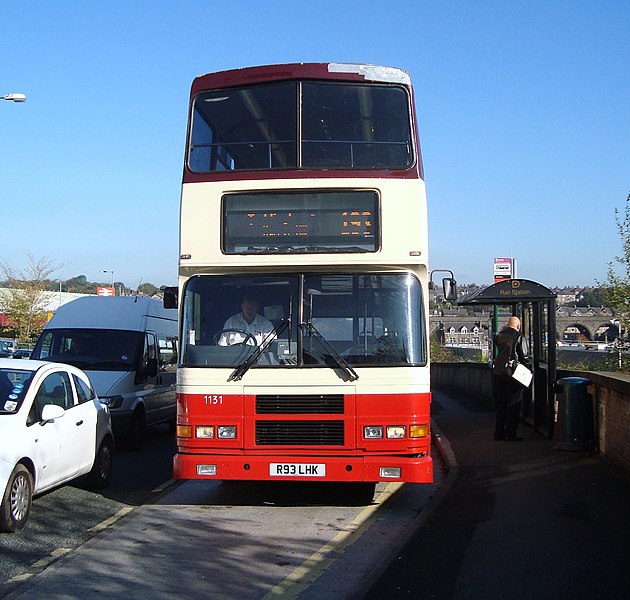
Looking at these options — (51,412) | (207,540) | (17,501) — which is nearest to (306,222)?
(51,412)

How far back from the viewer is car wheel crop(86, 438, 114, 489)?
10702mm

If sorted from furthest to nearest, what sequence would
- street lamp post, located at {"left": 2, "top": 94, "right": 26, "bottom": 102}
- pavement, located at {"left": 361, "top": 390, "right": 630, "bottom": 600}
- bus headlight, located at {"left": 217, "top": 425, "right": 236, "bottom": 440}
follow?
street lamp post, located at {"left": 2, "top": 94, "right": 26, "bottom": 102} < bus headlight, located at {"left": 217, "top": 425, "right": 236, "bottom": 440} < pavement, located at {"left": 361, "top": 390, "right": 630, "bottom": 600}

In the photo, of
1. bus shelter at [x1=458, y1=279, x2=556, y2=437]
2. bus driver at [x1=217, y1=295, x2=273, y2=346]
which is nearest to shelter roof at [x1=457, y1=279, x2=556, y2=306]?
bus shelter at [x1=458, y1=279, x2=556, y2=437]

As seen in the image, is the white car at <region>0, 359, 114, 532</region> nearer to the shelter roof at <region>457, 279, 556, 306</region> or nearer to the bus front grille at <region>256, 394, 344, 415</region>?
the bus front grille at <region>256, 394, 344, 415</region>

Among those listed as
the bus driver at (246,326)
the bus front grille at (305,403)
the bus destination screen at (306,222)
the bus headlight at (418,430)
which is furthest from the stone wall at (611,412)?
the bus driver at (246,326)

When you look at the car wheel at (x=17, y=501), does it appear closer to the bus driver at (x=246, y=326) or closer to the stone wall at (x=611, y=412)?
the bus driver at (x=246, y=326)

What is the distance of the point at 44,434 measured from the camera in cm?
881

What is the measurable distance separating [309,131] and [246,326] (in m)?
2.30

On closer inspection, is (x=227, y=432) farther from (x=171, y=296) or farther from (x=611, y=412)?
(x=611, y=412)

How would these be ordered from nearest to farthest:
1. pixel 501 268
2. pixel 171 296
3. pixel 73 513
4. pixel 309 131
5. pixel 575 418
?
A: pixel 73 513 → pixel 309 131 → pixel 171 296 → pixel 575 418 → pixel 501 268

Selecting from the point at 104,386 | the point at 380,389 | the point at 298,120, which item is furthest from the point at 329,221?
the point at 104,386

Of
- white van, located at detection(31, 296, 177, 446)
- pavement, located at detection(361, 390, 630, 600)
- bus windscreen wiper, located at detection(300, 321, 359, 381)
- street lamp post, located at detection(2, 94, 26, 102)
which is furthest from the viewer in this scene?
street lamp post, located at detection(2, 94, 26, 102)

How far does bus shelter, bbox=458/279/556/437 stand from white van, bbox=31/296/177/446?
5915 millimetres

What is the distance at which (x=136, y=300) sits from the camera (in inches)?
627
